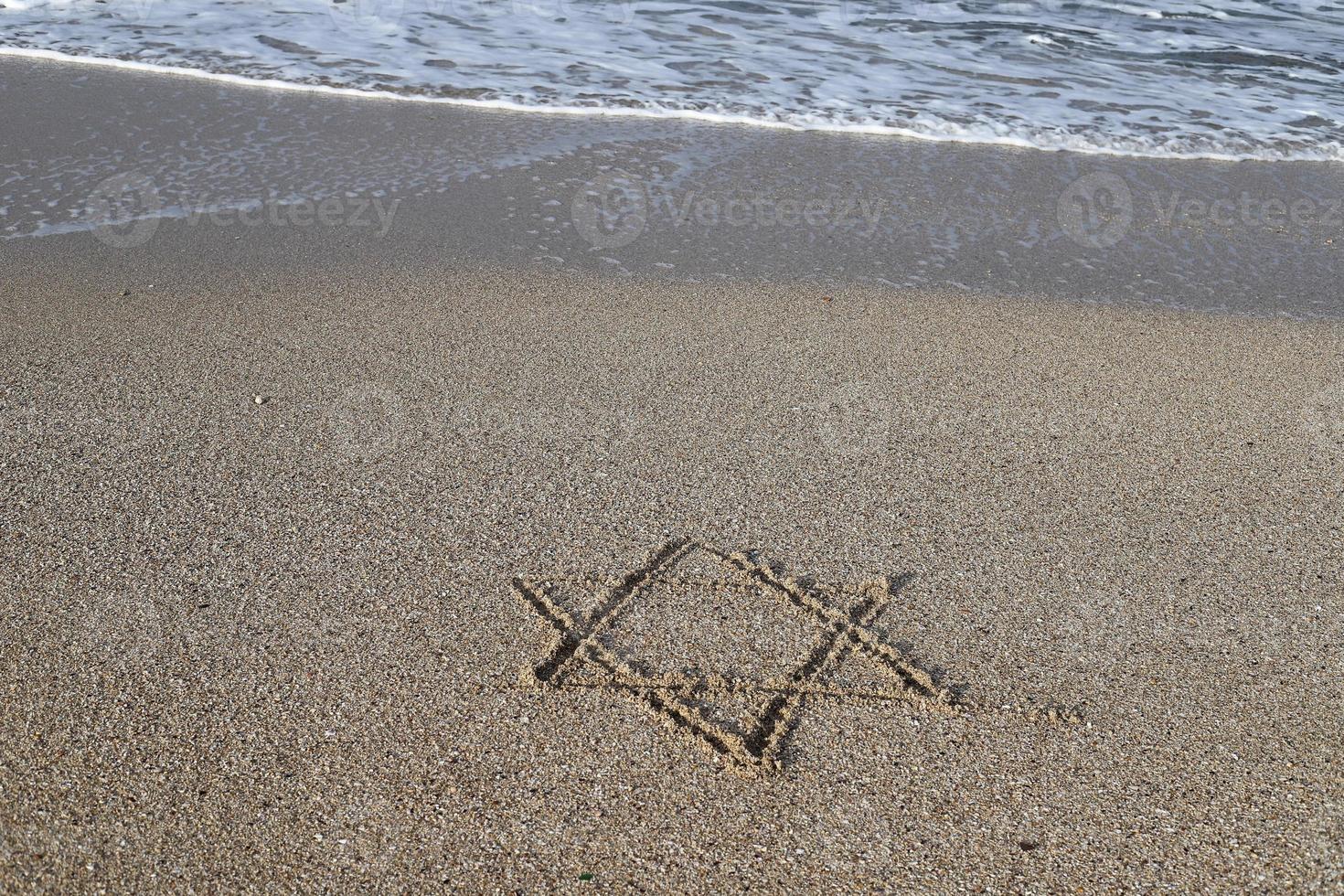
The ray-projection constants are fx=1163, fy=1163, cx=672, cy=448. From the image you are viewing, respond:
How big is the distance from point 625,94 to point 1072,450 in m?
3.62

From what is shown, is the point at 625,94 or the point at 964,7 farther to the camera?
the point at 964,7

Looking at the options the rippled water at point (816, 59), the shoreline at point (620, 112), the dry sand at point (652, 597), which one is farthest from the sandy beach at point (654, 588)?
the rippled water at point (816, 59)

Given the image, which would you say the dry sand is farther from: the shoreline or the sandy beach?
the shoreline

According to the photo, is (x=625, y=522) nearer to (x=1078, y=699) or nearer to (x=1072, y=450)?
(x=1078, y=699)

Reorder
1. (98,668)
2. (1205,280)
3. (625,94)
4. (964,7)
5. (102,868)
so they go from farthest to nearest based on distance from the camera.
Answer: (964,7)
(625,94)
(1205,280)
(98,668)
(102,868)

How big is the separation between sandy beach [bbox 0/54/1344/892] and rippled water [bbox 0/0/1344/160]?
2.26m

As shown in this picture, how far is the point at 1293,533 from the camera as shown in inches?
98.4

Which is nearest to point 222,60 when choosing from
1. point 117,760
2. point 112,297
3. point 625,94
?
point 625,94

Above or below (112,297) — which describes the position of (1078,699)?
above

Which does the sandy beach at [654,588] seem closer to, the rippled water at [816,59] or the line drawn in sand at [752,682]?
the line drawn in sand at [752,682]

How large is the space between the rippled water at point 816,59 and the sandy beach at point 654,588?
226cm

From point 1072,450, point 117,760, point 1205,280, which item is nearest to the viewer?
point 117,760

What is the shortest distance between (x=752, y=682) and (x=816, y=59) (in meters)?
5.31

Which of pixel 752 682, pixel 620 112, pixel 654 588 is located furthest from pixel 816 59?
pixel 752 682
